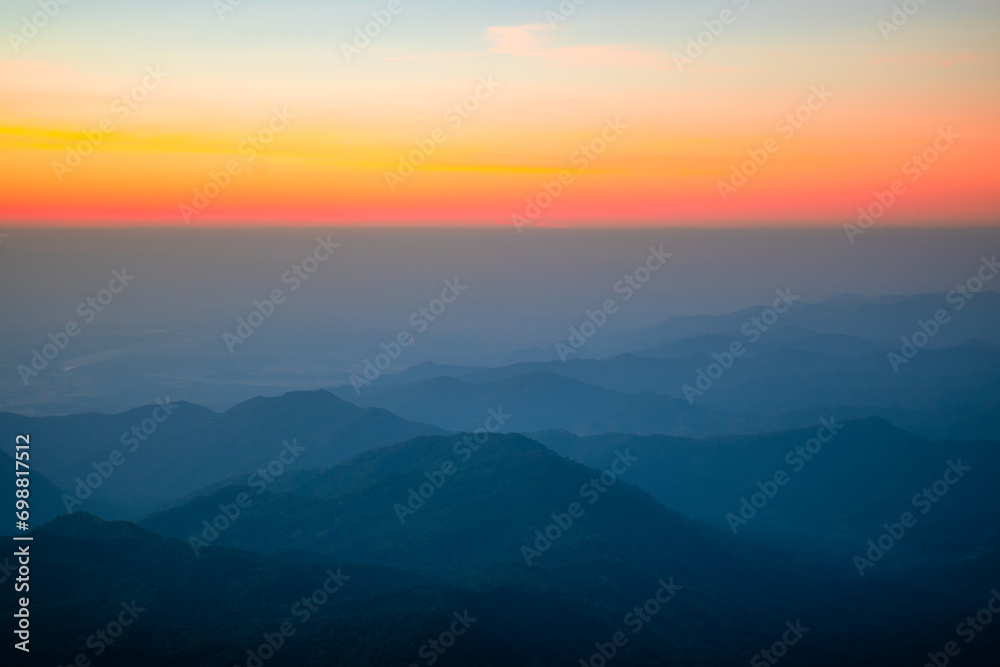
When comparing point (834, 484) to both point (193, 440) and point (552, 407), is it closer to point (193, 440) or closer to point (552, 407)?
point (552, 407)

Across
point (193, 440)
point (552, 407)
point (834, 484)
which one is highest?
point (834, 484)

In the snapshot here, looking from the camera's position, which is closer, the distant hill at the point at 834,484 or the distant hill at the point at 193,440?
the distant hill at the point at 834,484

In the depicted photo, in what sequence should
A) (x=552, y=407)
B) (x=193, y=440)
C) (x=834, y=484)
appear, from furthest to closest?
(x=552, y=407), (x=193, y=440), (x=834, y=484)

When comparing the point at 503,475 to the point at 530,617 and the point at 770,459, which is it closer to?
the point at 530,617

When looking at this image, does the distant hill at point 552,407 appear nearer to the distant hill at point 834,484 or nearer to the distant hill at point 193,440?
the distant hill at point 834,484

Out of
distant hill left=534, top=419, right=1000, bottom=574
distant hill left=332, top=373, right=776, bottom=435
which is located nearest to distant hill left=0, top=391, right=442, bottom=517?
distant hill left=332, top=373, right=776, bottom=435

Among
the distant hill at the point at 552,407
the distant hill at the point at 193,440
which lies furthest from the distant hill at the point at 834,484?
the distant hill at the point at 193,440

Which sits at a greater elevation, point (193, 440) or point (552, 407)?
point (552, 407)

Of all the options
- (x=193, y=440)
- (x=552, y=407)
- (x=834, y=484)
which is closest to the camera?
(x=834, y=484)

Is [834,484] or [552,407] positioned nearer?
[834,484]

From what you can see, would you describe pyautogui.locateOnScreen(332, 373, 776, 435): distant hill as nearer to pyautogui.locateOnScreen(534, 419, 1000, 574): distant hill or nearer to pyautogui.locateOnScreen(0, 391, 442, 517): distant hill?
pyautogui.locateOnScreen(534, 419, 1000, 574): distant hill

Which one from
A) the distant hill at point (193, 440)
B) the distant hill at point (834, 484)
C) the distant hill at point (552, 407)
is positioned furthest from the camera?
the distant hill at point (552, 407)

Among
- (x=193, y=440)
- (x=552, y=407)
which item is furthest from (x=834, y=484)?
(x=193, y=440)
